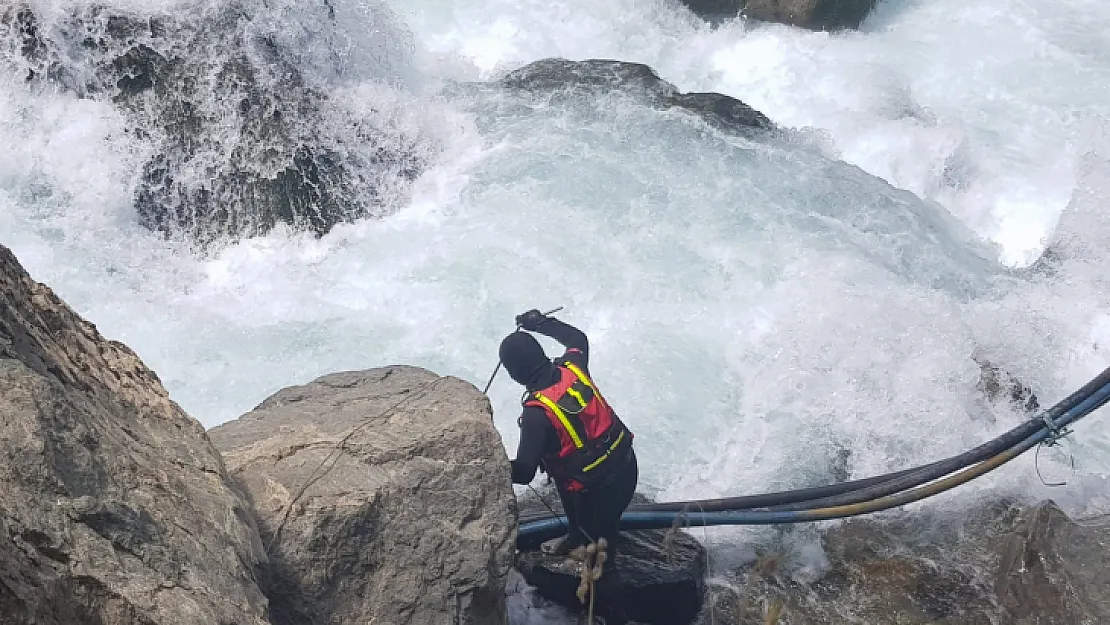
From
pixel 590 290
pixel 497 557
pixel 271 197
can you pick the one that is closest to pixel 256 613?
pixel 497 557

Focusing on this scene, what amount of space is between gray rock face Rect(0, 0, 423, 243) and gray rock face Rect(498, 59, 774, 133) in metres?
2.28

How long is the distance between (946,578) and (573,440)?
2062mm

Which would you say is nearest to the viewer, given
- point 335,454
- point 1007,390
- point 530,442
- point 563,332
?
point 335,454

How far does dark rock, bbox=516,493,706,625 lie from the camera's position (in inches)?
165

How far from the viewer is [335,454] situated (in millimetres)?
3496

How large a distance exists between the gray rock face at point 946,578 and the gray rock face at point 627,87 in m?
4.65

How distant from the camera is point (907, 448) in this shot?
18.4ft

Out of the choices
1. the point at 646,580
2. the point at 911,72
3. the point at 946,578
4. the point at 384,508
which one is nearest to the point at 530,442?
the point at 384,508

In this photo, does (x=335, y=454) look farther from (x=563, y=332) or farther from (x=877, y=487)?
(x=877, y=487)

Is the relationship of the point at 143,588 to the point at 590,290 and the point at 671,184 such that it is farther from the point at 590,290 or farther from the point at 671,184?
the point at 671,184

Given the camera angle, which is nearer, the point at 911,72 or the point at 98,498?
the point at 98,498

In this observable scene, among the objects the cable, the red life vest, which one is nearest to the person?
the red life vest

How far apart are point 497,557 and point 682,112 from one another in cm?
616

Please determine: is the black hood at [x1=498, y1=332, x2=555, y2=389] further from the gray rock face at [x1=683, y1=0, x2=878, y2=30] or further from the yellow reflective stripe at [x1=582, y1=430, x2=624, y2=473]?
the gray rock face at [x1=683, y1=0, x2=878, y2=30]
